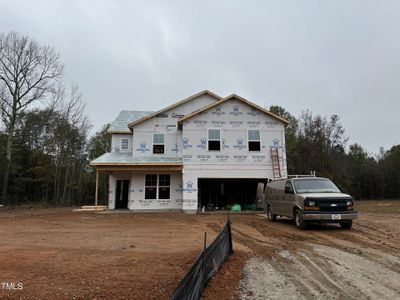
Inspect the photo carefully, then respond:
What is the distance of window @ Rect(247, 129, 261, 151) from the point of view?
Result: 70.2ft

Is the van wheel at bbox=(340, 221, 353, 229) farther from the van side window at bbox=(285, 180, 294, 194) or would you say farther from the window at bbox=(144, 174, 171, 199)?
the window at bbox=(144, 174, 171, 199)

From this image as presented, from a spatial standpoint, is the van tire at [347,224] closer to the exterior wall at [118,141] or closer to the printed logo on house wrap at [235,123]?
the printed logo on house wrap at [235,123]

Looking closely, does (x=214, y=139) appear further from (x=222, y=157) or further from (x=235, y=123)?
(x=235, y=123)

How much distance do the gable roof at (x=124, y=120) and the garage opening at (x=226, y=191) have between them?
7.27 metres

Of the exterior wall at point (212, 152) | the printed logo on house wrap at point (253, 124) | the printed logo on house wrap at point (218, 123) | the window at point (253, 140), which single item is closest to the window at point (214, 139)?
the exterior wall at point (212, 152)

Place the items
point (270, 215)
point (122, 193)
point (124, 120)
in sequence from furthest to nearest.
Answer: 1. point (124, 120)
2. point (122, 193)
3. point (270, 215)

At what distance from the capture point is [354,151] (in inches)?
2475

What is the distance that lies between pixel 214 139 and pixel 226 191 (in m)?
5.30

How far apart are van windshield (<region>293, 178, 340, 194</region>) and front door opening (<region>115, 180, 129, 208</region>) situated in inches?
565

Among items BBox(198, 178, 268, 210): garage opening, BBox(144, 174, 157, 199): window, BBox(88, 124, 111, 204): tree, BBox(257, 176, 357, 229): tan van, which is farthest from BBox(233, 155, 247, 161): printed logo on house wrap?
BBox(88, 124, 111, 204): tree

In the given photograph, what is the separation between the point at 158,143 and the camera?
75.8 ft

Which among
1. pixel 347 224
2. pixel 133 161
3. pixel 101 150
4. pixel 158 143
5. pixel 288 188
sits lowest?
pixel 347 224

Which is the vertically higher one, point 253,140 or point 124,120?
point 124,120

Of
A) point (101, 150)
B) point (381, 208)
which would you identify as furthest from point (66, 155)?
point (381, 208)
